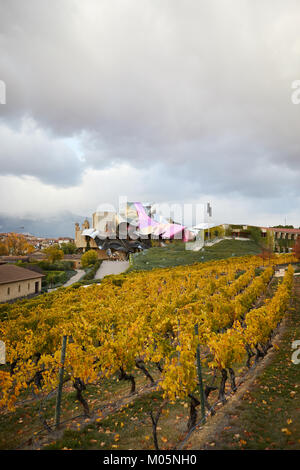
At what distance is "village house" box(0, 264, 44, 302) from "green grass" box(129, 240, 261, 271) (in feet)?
49.4

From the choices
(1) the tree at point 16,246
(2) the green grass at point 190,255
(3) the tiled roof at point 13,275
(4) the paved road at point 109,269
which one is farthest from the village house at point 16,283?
(1) the tree at point 16,246

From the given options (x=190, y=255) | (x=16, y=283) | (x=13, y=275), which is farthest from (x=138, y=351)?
(x=190, y=255)

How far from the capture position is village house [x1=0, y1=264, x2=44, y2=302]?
27906 mm

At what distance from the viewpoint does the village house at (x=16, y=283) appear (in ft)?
91.6

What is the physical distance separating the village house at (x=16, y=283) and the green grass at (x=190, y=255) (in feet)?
49.4

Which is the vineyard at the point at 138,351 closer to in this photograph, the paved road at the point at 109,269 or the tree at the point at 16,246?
the paved road at the point at 109,269

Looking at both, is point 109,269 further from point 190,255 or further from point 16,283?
point 16,283

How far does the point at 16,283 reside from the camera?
29828mm

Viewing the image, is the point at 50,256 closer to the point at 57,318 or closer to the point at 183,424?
the point at 57,318

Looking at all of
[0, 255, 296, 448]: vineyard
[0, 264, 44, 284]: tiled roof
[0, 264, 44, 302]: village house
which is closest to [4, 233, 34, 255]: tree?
[0, 264, 44, 284]: tiled roof

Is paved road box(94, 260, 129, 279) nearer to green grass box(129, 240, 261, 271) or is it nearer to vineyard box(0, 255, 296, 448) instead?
green grass box(129, 240, 261, 271)

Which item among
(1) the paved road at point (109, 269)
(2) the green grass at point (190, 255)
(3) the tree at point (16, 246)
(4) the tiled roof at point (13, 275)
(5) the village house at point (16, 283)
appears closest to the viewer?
(5) the village house at point (16, 283)
